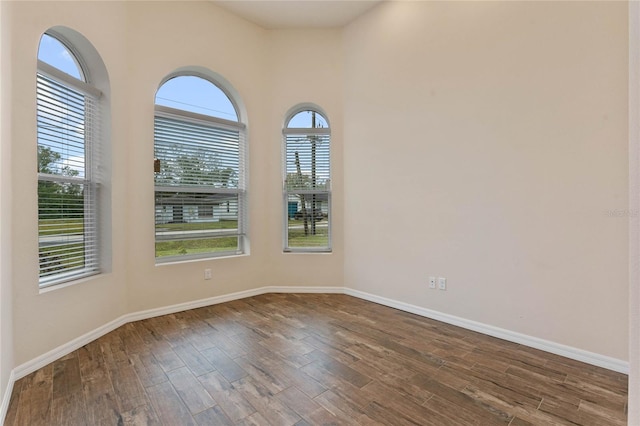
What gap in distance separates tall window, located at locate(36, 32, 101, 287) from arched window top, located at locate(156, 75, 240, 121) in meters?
0.71

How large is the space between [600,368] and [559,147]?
63.5 inches

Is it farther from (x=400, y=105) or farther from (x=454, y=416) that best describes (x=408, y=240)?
(x=454, y=416)

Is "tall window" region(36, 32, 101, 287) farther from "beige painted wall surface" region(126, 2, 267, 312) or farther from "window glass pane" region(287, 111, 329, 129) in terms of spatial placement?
"window glass pane" region(287, 111, 329, 129)

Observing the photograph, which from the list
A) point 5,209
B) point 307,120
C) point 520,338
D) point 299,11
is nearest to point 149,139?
point 5,209

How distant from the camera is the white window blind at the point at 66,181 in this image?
7.72 feet

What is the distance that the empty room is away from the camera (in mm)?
1919

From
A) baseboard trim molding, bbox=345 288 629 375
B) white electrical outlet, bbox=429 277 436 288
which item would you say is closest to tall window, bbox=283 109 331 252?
baseboard trim molding, bbox=345 288 629 375

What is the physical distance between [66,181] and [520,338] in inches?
157

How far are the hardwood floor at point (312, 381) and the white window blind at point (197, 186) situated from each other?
1039 millimetres

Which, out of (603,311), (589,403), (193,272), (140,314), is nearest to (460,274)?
(603,311)

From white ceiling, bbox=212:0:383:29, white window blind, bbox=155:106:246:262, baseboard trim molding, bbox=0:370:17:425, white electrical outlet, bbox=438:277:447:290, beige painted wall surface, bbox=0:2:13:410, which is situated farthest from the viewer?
white ceiling, bbox=212:0:383:29

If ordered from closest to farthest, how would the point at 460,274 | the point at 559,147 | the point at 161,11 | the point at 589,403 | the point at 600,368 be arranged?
the point at 589,403, the point at 600,368, the point at 559,147, the point at 460,274, the point at 161,11

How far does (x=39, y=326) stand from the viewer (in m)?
2.19

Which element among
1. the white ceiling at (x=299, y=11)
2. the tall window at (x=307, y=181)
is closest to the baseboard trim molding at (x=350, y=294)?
the tall window at (x=307, y=181)
